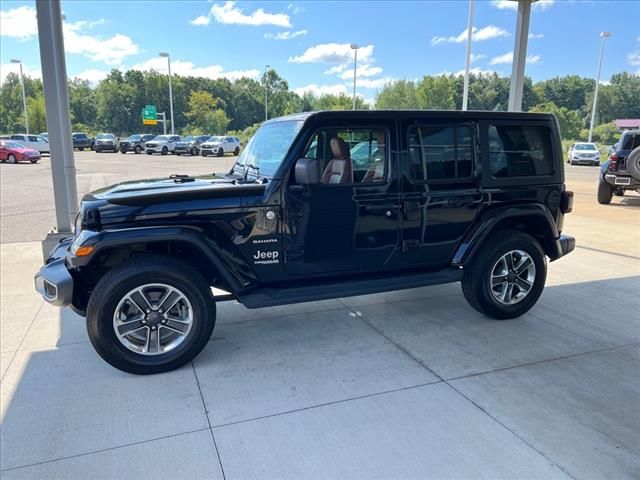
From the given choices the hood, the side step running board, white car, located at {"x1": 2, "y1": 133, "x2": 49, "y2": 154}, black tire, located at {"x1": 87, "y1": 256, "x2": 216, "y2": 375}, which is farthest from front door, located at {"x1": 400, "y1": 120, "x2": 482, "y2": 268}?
A: white car, located at {"x1": 2, "y1": 133, "x2": 49, "y2": 154}

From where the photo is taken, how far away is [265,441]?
2.53m

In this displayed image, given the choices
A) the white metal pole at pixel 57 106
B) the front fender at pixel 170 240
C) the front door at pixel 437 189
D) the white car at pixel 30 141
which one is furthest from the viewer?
the white car at pixel 30 141

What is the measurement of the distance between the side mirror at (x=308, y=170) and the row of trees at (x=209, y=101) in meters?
61.1

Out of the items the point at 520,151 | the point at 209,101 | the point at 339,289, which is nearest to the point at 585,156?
the point at 520,151

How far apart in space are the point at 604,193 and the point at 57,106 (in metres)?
12.6

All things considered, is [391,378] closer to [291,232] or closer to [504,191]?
[291,232]

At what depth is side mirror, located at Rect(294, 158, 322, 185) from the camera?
332cm

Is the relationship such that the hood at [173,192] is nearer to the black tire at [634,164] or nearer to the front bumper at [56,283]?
the front bumper at [56,283]

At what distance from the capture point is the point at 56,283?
10.1 ft

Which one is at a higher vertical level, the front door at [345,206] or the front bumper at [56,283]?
the front door at [345,206]

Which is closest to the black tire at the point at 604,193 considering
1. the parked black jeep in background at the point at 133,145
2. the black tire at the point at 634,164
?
the black tire at the point at 634,164

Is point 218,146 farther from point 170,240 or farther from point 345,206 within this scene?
point 170,240

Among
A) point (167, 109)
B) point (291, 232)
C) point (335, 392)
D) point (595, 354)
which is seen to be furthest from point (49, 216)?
point (167, 109)

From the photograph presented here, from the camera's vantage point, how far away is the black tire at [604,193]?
1195cm
